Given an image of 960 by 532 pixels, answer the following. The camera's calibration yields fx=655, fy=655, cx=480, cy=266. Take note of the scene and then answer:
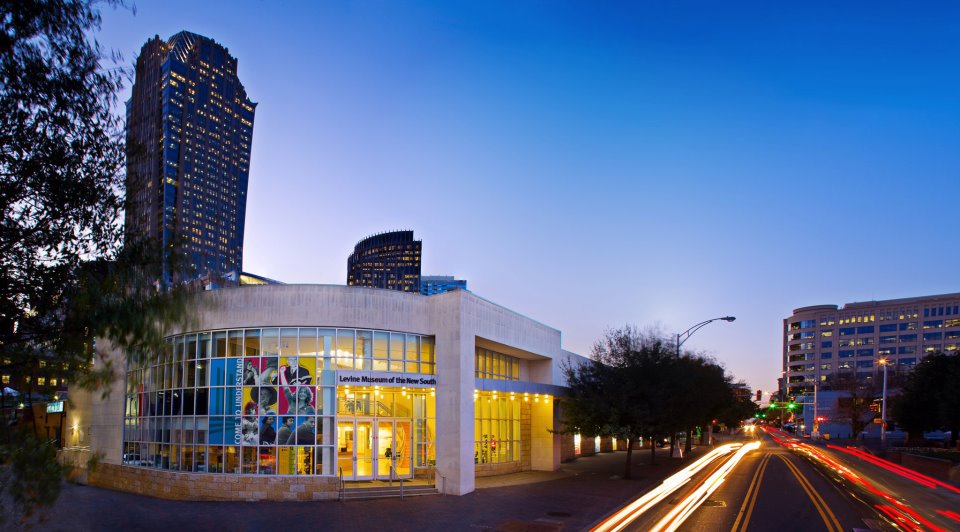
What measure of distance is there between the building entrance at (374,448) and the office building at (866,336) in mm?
156116

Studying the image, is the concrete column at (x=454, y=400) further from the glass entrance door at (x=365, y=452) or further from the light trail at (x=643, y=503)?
the light trail at (x=643, y=503)

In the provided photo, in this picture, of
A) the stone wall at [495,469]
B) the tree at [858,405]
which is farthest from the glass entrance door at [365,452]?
the tree at [858,405]

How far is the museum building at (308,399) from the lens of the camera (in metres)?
24.9

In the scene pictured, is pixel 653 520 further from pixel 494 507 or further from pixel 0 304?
pixel 0 304

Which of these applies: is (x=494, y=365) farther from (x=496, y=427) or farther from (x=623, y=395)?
(x=623, y=395)

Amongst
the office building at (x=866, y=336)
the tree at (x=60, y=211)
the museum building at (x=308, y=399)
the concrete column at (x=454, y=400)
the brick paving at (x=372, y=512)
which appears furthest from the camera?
the office building at (x=866, y=336)

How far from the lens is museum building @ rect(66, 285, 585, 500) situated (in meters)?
24.9

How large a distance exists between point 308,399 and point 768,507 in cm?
1669

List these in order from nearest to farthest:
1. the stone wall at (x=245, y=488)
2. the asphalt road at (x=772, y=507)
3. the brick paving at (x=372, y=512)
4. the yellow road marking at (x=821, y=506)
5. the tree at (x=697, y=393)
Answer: the yellow road marking at (x=821, y=506)
the asphalt road at (x=772, y=507)
the brick paving at (x=372, y=512)
the stone wall at (x=245, y=488)
the tree at (x=697, y=393)

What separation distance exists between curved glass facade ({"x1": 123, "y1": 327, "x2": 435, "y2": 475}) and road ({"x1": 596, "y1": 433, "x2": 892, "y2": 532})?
37.3ft

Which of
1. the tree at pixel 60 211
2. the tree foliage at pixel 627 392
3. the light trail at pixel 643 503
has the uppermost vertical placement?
the tree at pixel 60 211

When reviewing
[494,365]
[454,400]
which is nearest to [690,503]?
[454,400]

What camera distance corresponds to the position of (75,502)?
24.8 m

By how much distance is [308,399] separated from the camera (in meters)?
25.3
